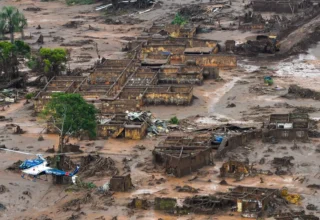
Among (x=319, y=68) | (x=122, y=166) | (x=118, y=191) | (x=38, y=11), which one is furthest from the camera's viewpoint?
(x=38, y=11)

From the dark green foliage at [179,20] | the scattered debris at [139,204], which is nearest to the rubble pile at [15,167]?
the scattered debris at [139,204]

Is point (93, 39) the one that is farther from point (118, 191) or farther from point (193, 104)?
point (118, 191)

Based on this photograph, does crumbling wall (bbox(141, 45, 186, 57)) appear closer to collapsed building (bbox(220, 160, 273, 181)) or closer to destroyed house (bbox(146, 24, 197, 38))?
destroyed house (bbox(146, 24, 197, 38))

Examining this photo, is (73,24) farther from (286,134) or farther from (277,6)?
(286,134)

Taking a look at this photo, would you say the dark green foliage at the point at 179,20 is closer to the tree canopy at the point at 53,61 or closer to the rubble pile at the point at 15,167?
the tree canopy at the point at 53,61

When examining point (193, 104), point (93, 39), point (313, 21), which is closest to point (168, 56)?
point (193, 104)

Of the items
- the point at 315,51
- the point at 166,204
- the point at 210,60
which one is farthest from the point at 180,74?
the point at 166,204
